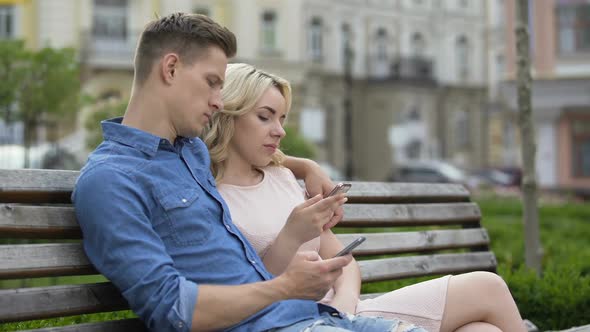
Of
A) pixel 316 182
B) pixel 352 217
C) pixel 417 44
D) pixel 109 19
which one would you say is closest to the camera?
pixel 316 182

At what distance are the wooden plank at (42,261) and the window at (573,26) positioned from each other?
30.3 meters

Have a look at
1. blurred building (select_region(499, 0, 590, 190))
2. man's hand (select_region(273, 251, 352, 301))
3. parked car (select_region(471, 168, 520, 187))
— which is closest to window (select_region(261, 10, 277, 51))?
parked car (select_region(471, 168, 520, 187))

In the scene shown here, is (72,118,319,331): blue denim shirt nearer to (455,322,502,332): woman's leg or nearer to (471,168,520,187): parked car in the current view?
(455,322,502,332): woman's leg

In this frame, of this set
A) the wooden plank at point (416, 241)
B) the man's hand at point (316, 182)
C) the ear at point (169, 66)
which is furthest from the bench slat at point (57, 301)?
the wooden plank at point (416, 241)

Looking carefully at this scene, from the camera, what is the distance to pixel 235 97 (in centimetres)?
374

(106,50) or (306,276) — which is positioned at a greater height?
(106,50)

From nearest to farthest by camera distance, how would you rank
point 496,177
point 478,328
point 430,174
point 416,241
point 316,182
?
point 478,328 → point 316,182 → point 416,241 → point 430,174 → point 496,177

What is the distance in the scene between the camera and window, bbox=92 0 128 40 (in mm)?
34344

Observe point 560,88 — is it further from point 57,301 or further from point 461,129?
point 57,301

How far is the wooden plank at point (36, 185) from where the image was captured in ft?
10.7

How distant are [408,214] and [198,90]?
204cm

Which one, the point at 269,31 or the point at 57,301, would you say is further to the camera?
the point at 269,31

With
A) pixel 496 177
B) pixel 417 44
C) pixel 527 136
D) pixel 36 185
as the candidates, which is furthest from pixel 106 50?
pixel 36 185

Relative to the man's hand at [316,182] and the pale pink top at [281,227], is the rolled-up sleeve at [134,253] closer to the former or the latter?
the pale pink top at [281,227]
